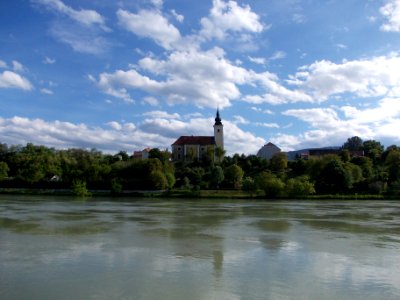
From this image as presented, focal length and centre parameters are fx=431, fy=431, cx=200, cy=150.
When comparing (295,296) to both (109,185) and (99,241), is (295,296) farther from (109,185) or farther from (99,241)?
(109,185)

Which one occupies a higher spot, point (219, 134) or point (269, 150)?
point (219, 134)

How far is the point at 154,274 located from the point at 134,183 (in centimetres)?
5912

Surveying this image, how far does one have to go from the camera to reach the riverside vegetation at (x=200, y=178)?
209ft

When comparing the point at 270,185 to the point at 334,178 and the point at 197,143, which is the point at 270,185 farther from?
the point at 197,143

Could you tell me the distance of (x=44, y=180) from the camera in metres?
74.2

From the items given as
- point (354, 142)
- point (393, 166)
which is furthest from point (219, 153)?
point (354, 142)

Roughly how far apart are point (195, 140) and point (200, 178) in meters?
30.1

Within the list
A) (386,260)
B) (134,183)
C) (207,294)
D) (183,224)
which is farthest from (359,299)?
(134,183)

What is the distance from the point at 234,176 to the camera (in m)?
74.2

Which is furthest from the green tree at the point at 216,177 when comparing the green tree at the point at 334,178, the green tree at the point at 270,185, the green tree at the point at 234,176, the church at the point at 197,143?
the church at the point at 197,143

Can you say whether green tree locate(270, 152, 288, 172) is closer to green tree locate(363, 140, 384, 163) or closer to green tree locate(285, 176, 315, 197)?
green tree locate(363, 140, 384, 163)

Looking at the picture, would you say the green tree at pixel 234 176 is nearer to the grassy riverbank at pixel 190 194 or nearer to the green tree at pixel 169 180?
the grassy riverbank at pixel 190 194

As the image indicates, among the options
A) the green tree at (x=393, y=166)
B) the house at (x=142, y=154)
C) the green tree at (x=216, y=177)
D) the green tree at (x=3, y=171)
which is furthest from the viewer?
the house at (x=142, y=154)

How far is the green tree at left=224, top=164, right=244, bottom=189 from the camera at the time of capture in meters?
73.9
